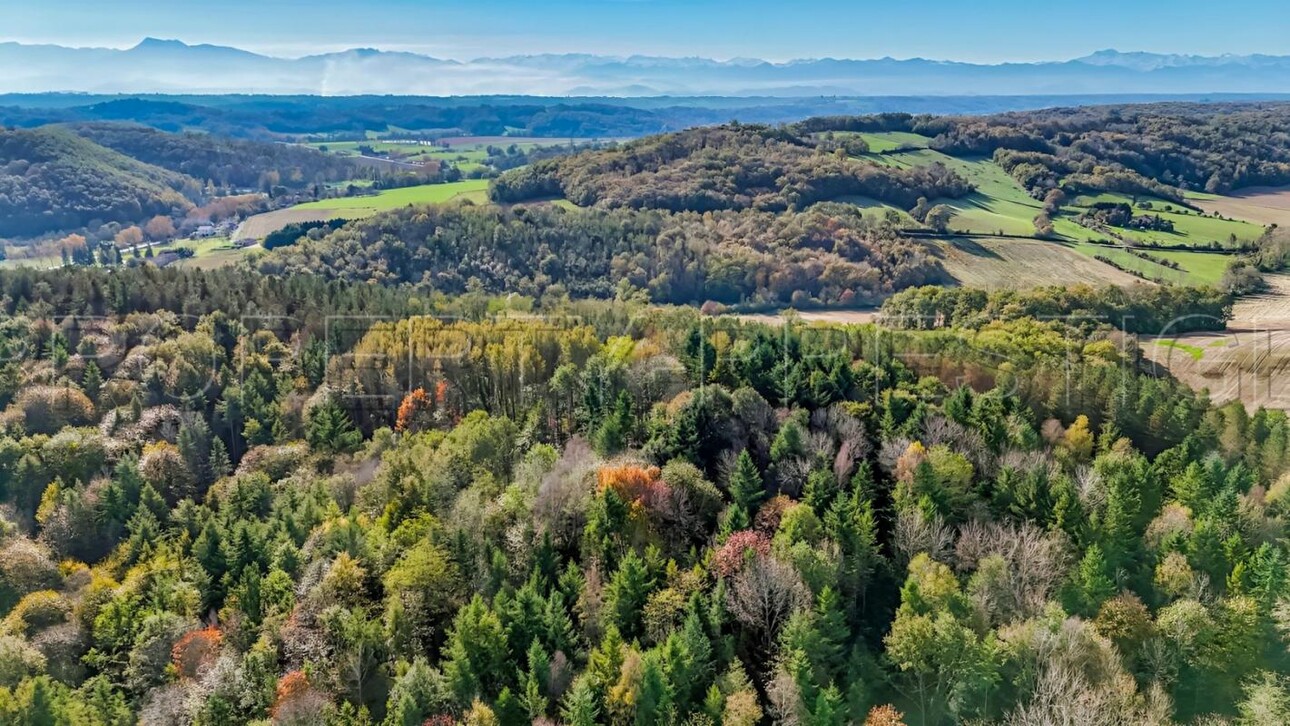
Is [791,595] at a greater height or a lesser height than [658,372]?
lesser

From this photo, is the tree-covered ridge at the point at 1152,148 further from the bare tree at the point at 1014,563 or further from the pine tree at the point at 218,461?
the pine tree at the point at 218,461

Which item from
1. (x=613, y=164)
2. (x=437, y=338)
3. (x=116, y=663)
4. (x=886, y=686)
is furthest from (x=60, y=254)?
(x=886, y=686)

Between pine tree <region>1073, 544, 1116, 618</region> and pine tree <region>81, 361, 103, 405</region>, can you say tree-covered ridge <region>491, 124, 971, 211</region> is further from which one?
pine tree <region>1073, 544, 1116, 618</region>

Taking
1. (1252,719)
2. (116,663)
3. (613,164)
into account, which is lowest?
(116,663)

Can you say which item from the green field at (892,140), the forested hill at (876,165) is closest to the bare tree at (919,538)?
the forested hill at (876,165)

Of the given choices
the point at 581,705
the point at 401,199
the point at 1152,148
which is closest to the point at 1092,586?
the point at 581,705

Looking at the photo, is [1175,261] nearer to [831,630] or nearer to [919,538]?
[919,538]

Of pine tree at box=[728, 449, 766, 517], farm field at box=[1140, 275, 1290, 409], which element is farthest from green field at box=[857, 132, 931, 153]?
pine tree at box=[728, 449, 766, 517]

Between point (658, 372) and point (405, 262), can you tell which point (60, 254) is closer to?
point (405, 262)
